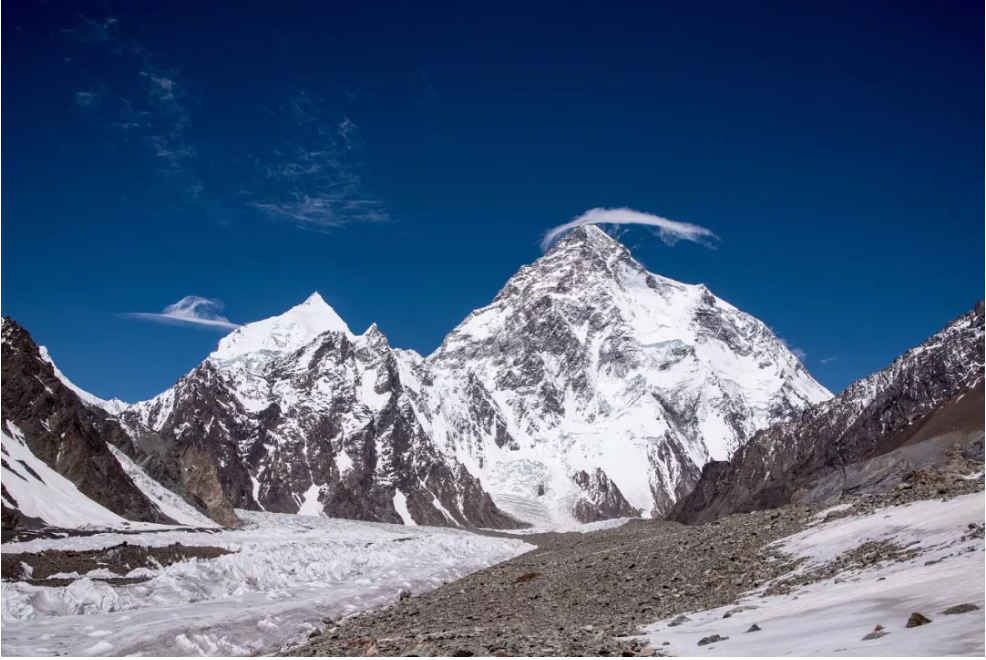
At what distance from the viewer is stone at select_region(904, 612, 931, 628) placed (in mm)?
12641

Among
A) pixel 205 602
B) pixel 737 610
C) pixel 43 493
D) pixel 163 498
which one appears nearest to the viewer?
pixel 737 610

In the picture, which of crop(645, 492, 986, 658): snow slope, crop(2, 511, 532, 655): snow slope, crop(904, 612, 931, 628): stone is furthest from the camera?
crop(2, 511, 532, 655): snow slope

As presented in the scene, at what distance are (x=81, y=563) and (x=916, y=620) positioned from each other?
36.2 meters

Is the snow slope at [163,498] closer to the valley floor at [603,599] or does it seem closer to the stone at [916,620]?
the valley floor at [603,599]

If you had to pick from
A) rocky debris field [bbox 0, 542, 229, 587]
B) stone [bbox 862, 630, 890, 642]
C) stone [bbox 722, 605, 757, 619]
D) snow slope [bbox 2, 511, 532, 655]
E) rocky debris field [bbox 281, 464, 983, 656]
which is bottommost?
stone [bbox 862, 630, 890, 642]

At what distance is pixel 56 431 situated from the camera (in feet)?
249

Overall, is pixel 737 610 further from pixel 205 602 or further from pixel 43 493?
pixel 43 493

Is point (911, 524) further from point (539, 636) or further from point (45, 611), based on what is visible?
point (45, 611)

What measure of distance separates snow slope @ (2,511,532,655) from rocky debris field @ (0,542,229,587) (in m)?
2.26

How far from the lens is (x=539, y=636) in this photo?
17.7 m

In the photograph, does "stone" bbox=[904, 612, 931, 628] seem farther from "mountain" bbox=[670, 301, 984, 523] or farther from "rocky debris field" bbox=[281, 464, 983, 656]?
"mountain" bbox=[670, 301, 984, 523]

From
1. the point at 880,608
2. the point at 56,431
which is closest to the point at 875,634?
the point at 880,608

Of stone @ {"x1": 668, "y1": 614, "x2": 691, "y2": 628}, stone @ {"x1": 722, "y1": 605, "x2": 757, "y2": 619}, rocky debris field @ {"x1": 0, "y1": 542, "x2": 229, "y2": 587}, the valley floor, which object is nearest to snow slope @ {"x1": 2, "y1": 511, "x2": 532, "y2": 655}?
the valley floor

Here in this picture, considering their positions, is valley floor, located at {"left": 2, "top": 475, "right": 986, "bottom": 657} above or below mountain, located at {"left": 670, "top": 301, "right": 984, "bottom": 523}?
below
